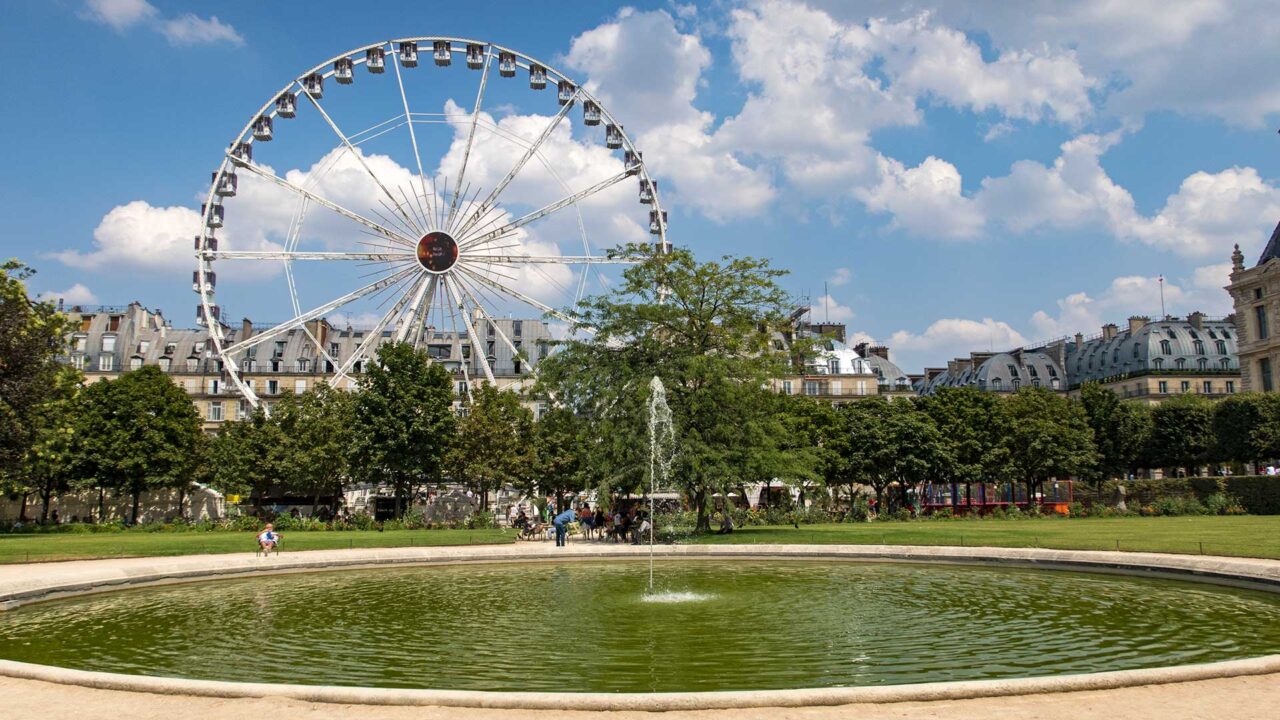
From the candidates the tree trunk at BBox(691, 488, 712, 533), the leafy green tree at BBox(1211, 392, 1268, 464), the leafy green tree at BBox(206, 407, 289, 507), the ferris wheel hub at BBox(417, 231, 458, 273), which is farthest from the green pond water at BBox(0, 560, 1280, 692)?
the leafy green tree at BBox(1211, 392, 1268, 464)

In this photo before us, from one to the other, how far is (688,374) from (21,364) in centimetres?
2699

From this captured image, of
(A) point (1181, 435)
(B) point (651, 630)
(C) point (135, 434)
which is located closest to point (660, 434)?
(B) point (651, 630)

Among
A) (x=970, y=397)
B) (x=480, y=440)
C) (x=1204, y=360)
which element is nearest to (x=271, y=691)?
(x=480, y=440)

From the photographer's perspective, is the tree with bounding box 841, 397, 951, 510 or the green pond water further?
the tree with bounding box 841, 397, 951, 510

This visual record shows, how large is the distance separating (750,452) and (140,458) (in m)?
43.6

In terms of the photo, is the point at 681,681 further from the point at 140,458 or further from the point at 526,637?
the point at 140,458

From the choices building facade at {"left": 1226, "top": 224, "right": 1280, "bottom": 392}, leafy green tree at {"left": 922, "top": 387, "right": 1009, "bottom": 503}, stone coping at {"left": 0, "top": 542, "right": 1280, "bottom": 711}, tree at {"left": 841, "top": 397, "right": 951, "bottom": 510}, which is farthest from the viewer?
building facade at {"left": 1226, "top": 224, "right": 1280, "bottom": 392}

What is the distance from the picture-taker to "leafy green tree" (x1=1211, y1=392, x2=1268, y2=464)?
7456 cm

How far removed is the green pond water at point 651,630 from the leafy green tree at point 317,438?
34384mm

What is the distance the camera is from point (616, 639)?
15453 millimetres

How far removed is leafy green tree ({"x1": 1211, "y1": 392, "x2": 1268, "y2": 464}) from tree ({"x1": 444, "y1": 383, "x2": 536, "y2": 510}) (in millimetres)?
55473

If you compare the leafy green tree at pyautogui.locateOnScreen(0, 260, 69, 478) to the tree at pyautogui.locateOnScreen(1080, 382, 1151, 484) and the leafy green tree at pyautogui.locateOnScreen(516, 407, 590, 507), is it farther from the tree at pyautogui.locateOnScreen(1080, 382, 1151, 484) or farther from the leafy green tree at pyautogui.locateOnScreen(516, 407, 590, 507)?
the tree at pyautogui.locateOnScreen(1080, 382, 1151, 484)

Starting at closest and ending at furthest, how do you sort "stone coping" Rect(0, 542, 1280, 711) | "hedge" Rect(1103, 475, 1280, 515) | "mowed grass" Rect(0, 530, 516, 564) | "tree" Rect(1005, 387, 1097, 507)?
"stone coping" Rect(0, 542, 1280, 711) < "mowed grass" Rect(0, 530, 516, 564) < "hedge" Rect(1103, 475, 1280, 515) < "tree" Rect(1005, 387, 1097, 507)

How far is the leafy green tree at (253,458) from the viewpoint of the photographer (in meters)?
61.5
